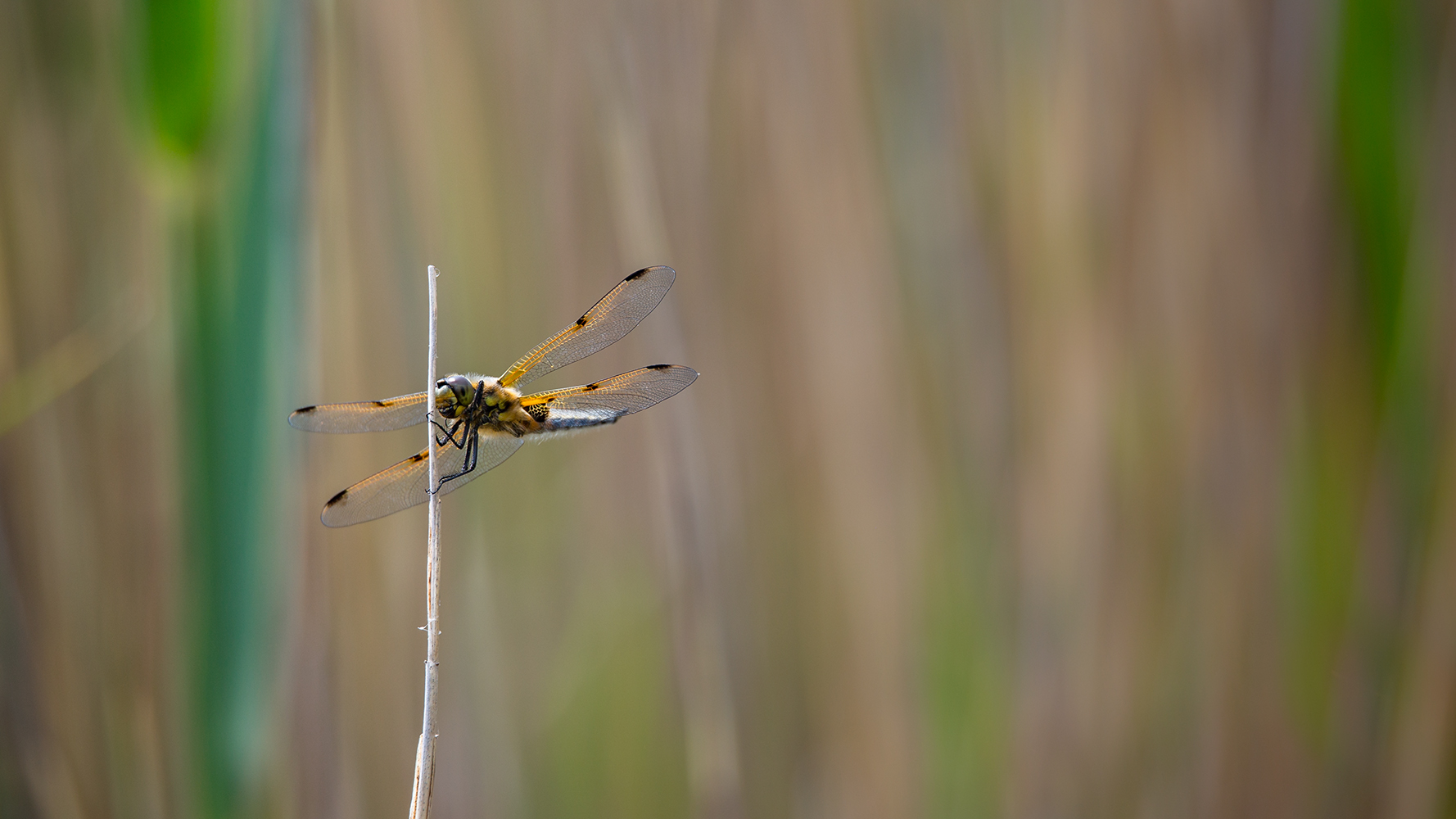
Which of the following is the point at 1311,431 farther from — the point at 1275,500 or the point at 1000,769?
the point at 1000,769

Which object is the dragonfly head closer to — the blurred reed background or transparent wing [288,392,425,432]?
transparent wing [288,392,425,432]

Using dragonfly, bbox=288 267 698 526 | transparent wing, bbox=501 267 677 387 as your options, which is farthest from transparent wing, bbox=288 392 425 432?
transparent wing, bbox=501 267 677 387

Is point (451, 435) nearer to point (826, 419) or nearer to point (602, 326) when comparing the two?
point (602, 326)

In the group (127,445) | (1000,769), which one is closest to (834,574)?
(1000,769)

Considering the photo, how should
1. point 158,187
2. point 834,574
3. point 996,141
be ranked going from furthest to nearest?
point 834,574 < point 996,141 < point 158,187

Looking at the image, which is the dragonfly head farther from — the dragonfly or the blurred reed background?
the blurred reed background

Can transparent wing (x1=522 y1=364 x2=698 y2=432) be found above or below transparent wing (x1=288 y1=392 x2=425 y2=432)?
below

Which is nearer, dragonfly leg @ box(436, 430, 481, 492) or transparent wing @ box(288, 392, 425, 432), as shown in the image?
transparent wing @ box(288, 392, 425, 432)
